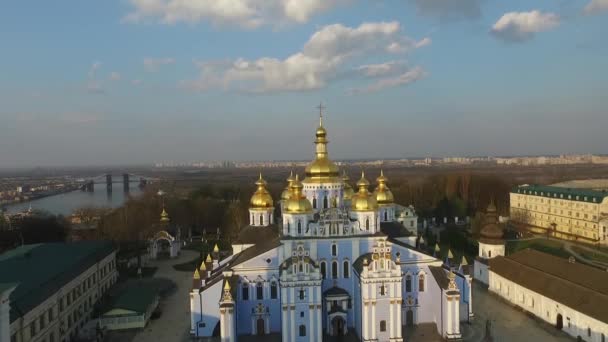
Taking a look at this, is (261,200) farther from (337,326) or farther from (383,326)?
(383,326)

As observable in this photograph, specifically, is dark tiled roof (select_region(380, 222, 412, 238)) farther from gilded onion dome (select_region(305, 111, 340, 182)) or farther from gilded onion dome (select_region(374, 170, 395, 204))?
gilded onion dome (select_region(305, 111, 340, 182))

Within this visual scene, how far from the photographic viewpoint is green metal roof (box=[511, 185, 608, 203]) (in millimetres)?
37500

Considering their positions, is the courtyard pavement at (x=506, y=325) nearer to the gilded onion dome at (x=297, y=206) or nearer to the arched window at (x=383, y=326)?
the arched window at (x=383, y=326)

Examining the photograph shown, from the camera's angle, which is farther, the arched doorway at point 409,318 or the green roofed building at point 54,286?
the arched doorway at point 409,318

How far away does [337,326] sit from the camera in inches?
741

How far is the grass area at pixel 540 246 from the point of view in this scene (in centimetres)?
3275

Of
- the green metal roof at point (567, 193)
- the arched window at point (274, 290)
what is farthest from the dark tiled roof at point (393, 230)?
the green metal roof at point (567, 193)

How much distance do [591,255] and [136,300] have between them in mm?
30552

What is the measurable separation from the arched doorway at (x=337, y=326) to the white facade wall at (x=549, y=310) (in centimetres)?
956

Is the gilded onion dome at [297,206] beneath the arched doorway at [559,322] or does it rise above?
above

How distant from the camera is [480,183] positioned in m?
58.3

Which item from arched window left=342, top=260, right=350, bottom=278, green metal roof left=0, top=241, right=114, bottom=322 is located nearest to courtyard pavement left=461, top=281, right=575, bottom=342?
arched window left=342, top=260, right=350, bottom=278

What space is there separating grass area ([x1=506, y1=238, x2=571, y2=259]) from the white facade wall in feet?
36.0

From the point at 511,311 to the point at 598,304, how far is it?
4625mm
